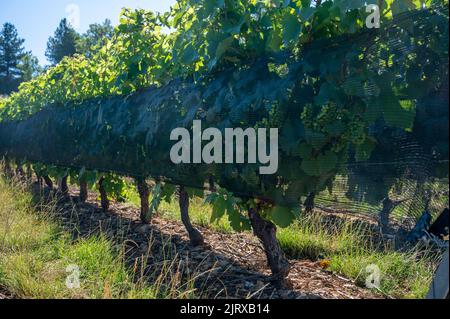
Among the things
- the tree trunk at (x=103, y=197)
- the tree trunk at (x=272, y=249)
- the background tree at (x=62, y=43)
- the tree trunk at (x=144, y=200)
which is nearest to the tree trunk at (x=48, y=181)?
the tree trunk at (x=103, y=197)

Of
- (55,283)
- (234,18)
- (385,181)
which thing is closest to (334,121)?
(385,181)

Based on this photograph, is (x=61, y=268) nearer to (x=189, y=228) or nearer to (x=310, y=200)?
(x=189, y=228)

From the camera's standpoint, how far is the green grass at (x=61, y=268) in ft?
9.66

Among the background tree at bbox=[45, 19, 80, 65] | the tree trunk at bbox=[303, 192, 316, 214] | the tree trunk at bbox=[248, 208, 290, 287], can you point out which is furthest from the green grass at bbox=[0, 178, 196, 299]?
the background tree at bbox=[45, 19, 80, 65]

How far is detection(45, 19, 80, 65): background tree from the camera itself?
41.1 metres

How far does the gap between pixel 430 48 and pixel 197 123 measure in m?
1.54

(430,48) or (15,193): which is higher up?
(430,48)

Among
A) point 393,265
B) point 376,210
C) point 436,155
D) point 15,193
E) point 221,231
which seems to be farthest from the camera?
point 15,193

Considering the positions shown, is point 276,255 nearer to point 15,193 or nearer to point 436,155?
point 436,155

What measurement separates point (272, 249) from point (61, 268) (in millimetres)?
1557

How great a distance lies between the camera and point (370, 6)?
7.57 feet

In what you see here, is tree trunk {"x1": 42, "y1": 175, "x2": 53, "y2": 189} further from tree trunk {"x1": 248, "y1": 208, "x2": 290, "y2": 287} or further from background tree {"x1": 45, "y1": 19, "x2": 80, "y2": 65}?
background tree {"x1": 45, "y1": 19, "x2": 80, "y2": 65}

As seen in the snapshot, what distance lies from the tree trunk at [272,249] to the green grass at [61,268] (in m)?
0.58

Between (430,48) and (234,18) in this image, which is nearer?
(430,48)
